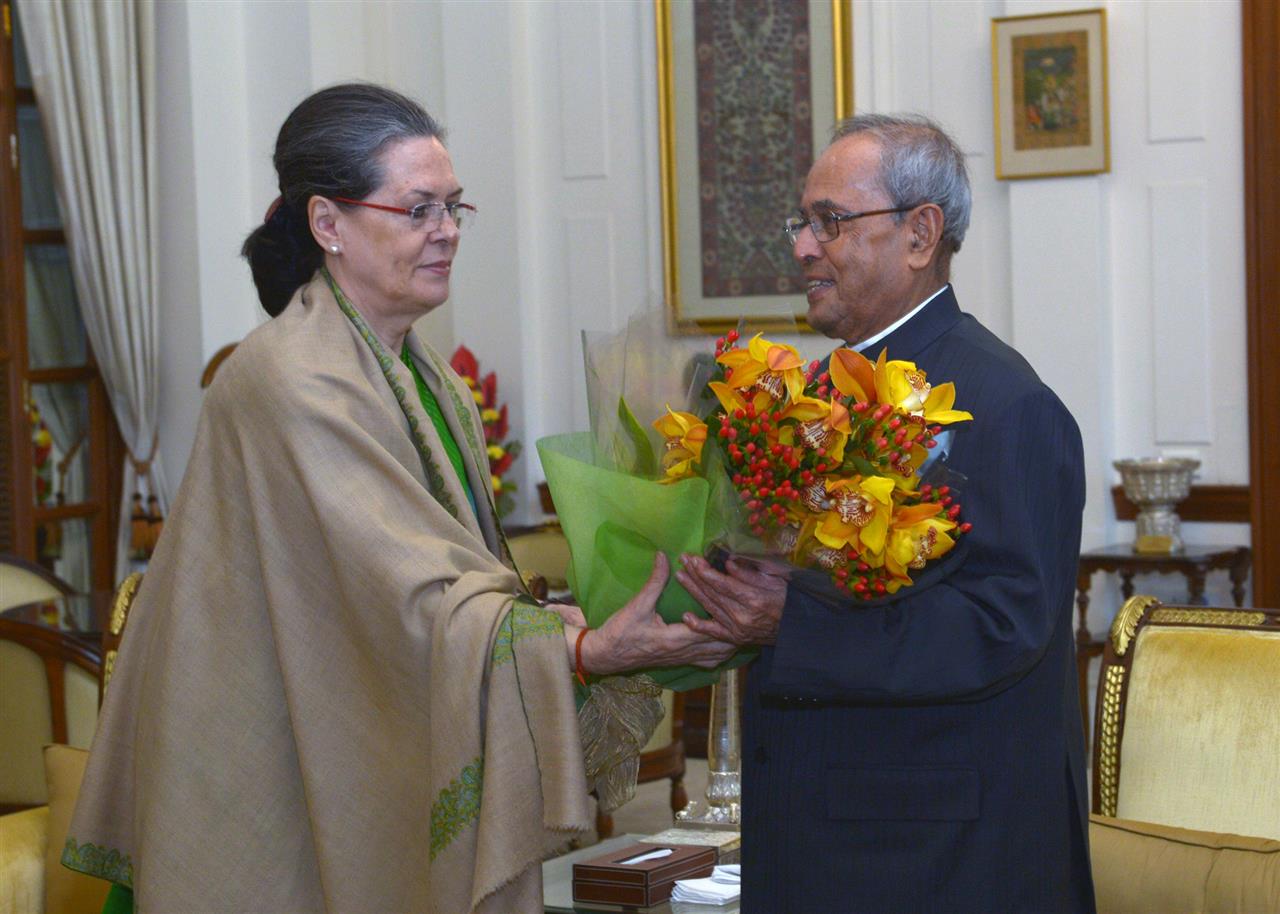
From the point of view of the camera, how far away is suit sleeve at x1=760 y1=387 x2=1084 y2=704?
2002 millimetres

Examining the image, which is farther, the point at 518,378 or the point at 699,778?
the point at 518,378

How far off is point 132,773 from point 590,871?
95cm

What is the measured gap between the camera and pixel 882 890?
6.84 ft

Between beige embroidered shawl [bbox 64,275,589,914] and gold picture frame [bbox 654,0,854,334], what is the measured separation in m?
4.56

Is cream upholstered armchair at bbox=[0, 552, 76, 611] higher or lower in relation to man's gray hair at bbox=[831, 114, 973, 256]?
lower

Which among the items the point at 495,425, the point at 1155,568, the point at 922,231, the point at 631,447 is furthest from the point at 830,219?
the point at 495,425

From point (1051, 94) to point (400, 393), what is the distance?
4477mm

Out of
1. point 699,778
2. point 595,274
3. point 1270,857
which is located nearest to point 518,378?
point 595,274

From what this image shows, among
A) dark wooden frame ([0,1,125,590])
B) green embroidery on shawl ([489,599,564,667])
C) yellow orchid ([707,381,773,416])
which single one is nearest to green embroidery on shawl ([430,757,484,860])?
green embroidery on shawl ([489,599,564,667])

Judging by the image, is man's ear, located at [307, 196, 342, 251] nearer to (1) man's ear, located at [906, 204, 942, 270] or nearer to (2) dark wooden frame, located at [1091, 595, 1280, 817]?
(1) man's ear, located at [906, 204, 942, 270]

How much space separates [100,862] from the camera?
247 centimetres

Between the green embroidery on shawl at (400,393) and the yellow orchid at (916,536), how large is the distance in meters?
0.73

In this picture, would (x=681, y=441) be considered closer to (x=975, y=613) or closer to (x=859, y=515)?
(x=859, y=515)

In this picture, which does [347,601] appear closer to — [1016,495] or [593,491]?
[593,491]
